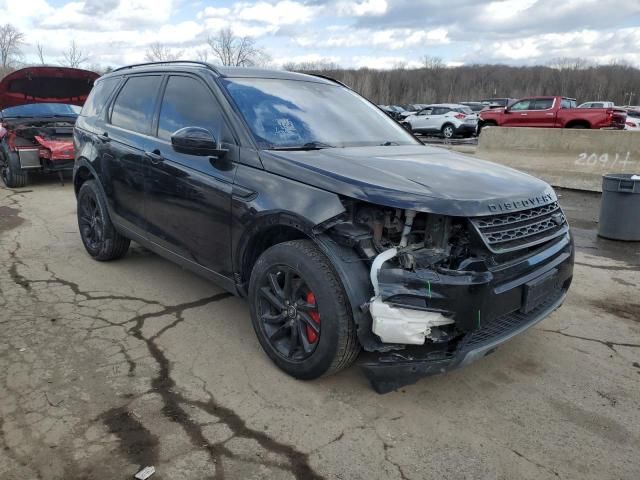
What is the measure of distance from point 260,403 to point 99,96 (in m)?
3.97

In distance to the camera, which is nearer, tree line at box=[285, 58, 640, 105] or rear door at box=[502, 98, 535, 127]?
rear door at box=[502, 98, 535, 127]

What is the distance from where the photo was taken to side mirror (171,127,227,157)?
322cm

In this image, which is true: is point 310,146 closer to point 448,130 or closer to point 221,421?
point 221,421

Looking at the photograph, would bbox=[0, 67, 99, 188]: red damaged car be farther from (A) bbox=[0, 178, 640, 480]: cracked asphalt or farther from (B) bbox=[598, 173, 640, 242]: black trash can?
(B) bbox=[598, 173, 640, 242]: black trash can

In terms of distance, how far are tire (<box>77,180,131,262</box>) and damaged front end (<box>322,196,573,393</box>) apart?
3057mm

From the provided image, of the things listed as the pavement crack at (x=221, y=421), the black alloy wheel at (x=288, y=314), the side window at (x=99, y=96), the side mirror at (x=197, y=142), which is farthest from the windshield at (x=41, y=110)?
the black alloy wheel at (x=288, y=314)

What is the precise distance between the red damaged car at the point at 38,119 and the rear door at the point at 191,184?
257 inches

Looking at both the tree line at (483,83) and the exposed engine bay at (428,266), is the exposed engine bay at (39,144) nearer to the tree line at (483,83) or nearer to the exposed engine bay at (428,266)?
the exposed engine bay at (428,266)

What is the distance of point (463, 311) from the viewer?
2.53 m

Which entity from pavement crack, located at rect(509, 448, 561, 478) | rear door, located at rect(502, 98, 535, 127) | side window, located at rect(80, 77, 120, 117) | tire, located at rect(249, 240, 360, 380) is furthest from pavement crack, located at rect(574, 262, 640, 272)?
rear door, located at rect(502, 98, 535, 127)

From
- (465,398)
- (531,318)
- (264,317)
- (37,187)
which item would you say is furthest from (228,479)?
(37,187)

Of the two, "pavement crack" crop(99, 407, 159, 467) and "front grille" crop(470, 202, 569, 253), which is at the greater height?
"front grille" crop(470, 202, 569, 253)

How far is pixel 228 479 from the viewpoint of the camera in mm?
2307

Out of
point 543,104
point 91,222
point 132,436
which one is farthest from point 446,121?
point 132,436
